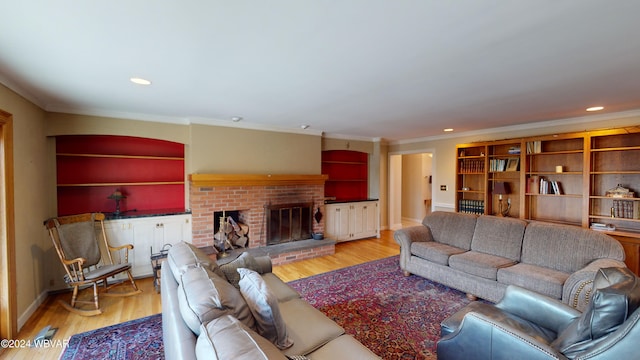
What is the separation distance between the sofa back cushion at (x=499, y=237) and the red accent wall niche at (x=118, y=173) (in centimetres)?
453

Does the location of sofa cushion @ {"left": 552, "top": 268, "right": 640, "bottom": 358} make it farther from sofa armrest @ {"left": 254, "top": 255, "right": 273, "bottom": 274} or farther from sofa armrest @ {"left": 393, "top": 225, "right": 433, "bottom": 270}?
sofa armrest @ {"left": 393, "top": 225, "right": 433, "bottom": 270}

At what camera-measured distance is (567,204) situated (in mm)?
4328

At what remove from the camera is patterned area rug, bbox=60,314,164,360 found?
2201 millimetres

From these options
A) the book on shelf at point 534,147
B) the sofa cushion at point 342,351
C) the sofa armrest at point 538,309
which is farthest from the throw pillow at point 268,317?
the book on shelf at point 534,147

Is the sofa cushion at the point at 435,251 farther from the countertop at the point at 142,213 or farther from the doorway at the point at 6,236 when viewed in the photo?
the doorway at the point at 6,236

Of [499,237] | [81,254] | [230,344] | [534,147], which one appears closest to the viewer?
[230,344]

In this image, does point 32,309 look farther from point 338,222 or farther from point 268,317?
point 338,222

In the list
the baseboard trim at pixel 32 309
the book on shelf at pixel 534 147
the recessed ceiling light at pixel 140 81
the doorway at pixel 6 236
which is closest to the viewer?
the doorway at pixel 6 236

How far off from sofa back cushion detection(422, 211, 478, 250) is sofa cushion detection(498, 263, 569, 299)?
0.74m

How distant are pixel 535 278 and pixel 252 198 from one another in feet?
12.7

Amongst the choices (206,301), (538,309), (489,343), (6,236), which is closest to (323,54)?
(206,301)

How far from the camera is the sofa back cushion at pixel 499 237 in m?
3.33

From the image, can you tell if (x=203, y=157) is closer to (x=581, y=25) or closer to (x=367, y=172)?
(x=367, y=172)

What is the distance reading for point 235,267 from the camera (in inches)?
91.7
